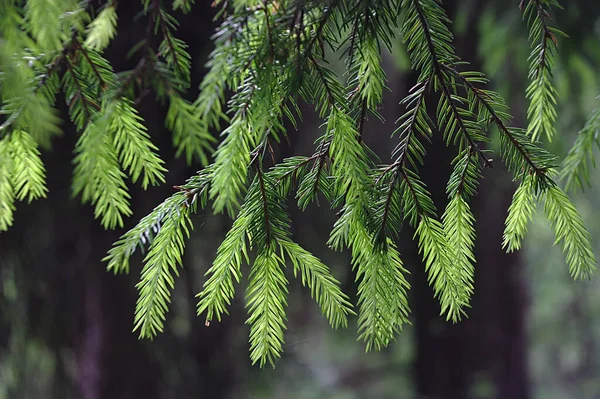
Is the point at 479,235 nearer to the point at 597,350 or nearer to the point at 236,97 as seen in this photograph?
the point at 236,97

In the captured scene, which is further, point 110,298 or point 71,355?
point 71,355

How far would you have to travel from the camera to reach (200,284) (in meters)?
3.36

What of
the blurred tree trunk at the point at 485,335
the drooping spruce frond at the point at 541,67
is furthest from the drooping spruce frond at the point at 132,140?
the blurred tree trunk at the point at 485,335

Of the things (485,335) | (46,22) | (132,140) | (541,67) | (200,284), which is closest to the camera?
(46,22)

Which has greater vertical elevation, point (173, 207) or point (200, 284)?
point (173, 207)

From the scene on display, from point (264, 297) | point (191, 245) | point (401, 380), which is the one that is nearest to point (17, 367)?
point (191, 245)

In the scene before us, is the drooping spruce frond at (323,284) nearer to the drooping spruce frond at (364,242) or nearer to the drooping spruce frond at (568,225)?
the drooping spruce frond at (364,242)

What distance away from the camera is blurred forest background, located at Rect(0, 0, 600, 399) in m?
2.69

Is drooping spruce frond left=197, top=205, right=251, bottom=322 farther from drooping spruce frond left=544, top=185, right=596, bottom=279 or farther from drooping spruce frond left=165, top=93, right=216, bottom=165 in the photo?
drooping spruce frond left=544, top=185, right=596, bottom=279

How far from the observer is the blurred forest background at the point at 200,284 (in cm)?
269

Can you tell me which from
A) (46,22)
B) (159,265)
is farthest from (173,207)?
(46,22)

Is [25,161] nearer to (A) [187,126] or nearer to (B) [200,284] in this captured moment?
(A) [187,126]

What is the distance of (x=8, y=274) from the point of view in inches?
115

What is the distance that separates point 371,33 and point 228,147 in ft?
1.04
